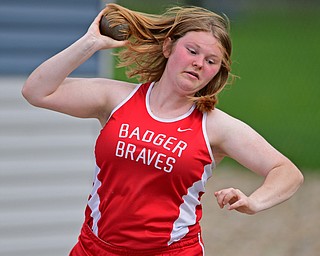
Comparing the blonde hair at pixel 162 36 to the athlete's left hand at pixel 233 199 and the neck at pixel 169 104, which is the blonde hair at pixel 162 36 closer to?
the neck at pixel 169 104

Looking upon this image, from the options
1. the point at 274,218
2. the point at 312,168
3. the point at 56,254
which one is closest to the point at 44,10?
the point at 56,254

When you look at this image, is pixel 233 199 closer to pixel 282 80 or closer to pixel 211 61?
pixel 211 61

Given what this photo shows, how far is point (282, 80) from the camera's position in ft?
46.2

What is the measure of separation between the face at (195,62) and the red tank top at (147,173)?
A: 0.42ft

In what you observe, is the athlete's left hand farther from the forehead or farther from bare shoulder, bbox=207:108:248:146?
the forehead

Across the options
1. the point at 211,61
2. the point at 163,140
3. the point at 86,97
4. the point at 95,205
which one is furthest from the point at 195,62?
the point at 95,205

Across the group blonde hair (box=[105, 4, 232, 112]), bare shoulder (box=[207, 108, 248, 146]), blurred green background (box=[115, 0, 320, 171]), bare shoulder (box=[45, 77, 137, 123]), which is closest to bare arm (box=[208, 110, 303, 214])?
bare shoulder (box=[207, 108, 248, 146])

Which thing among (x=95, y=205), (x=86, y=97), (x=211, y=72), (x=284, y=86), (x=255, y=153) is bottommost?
(x=284, y=86)

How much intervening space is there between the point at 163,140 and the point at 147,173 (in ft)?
0.45

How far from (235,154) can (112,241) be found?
58cm

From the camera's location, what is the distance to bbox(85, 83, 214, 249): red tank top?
3537 millimetres

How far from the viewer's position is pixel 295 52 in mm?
12875

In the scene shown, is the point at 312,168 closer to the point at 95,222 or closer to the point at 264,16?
the point at 264,16

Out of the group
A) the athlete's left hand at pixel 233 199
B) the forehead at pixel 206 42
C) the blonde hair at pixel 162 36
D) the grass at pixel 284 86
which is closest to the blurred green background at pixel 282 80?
the grass at pixel 284 86
